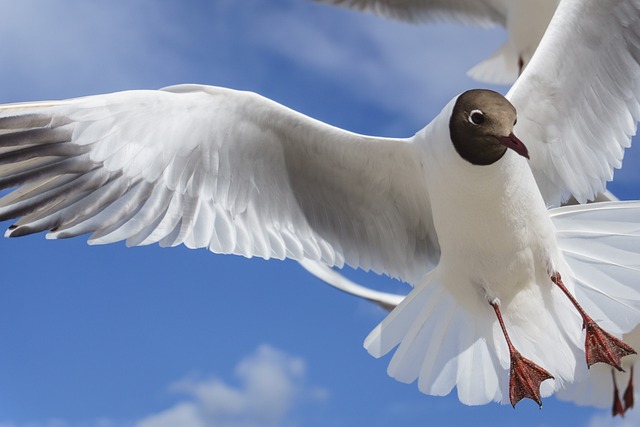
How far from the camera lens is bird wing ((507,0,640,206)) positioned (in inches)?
138

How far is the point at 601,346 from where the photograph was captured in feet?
11.3

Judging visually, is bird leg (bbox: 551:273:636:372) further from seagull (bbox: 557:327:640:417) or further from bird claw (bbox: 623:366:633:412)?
bird claw (bbox: 623:366:633:412)

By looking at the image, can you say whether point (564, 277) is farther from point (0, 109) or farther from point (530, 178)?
point (0, 109)

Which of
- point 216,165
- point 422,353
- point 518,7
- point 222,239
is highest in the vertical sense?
point 518,7

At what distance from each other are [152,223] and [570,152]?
1583 millimetres

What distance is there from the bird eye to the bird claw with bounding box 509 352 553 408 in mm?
842

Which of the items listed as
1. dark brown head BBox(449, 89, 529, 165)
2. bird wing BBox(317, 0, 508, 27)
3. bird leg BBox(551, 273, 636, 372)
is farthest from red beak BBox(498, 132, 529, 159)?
bird wing BBox(317, 0, 508, 27)

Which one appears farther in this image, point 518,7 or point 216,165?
point 518,7

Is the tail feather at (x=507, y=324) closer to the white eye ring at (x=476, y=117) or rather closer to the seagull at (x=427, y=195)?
the seagull at (x=427, y=195)

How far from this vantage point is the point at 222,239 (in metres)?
3.61

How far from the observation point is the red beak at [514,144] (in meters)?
2.95

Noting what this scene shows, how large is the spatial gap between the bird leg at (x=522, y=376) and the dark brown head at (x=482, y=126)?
0.62 meters

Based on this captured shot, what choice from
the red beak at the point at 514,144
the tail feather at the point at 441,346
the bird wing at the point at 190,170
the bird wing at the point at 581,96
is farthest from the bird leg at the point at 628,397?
the red beak at the point at 514,144

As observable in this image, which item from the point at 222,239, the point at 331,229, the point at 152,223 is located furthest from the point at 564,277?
the point at 152,223
